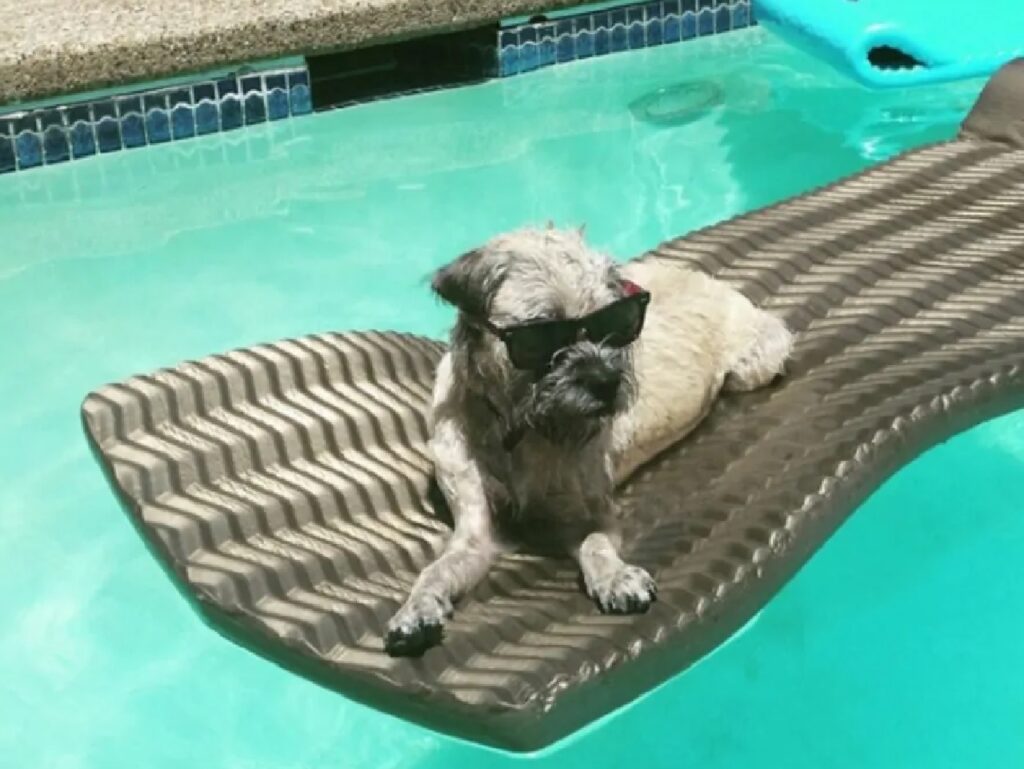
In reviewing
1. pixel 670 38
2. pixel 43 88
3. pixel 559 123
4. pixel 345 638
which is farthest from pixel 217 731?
pixel 670 38

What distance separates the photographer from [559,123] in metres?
9.52

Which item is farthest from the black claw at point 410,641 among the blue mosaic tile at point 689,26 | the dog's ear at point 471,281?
the blue mosaic tile at point 689,26

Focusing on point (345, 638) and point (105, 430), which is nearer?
point (345, 638)

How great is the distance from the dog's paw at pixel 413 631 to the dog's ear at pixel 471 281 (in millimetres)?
705

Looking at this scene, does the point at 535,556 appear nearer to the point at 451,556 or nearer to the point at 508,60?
the point at 451,556

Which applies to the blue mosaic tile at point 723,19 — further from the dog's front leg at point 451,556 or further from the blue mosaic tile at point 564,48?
the dog's front leg at point 451,556

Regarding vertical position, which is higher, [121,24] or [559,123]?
[121,24]

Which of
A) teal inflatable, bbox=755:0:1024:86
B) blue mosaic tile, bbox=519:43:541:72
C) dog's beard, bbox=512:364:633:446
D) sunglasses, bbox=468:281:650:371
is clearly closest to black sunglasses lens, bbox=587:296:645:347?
sunglasses, bbox=468:281:650:371

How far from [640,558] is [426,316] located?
12.1 ft

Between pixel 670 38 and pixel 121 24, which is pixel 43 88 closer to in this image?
pixel 121 24

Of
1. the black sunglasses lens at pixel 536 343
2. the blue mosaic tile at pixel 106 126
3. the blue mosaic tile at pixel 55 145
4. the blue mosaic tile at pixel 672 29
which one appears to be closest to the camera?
the black sunglasses lens at pixel 536 343

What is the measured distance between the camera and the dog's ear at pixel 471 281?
3.28 meters

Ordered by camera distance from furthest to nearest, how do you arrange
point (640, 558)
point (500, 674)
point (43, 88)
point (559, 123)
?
point (559, 123)
point (43, 88)
point (640, 558)
point (500, 674)

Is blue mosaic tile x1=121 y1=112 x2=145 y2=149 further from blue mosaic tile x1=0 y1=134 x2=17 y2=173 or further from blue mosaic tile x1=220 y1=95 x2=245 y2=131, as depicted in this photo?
blue mosaic tile x1=0 y1=134 x2=17 y2=173
